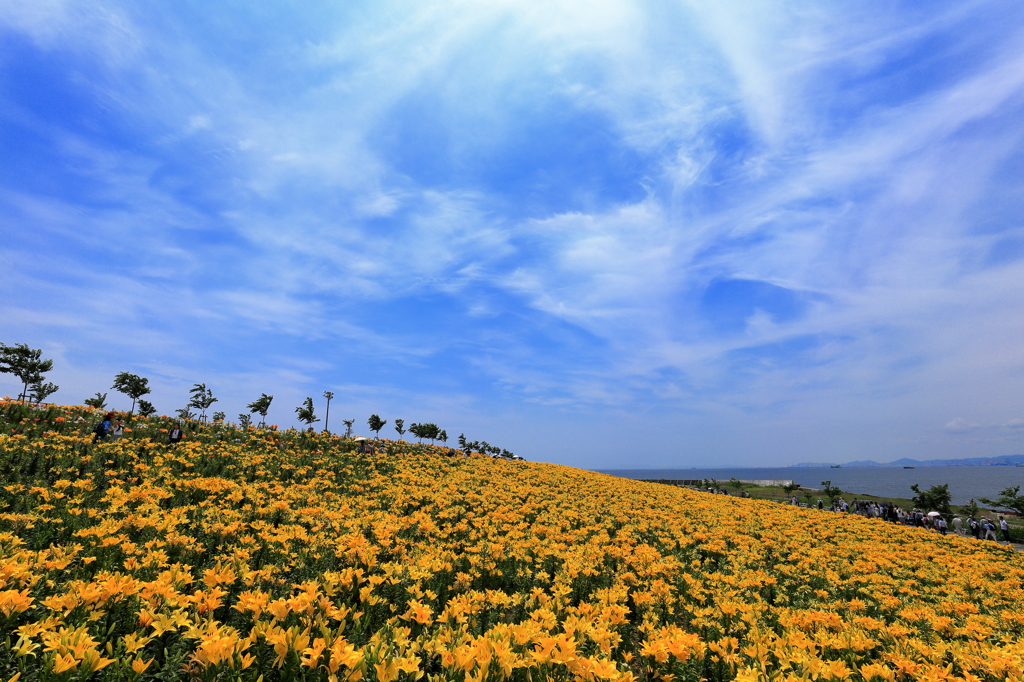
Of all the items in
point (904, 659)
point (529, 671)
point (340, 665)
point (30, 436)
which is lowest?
point (904, 659)

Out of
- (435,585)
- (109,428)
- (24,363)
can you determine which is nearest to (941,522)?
(435,585)

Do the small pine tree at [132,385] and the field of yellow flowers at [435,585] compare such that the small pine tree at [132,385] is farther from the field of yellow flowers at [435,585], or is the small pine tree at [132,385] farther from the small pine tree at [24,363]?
the field of yellow flowers at [435,585]

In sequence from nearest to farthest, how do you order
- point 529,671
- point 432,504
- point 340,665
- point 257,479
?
point 340,665, point 529,671, point 432,504, point 257,479

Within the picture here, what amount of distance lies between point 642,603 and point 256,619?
4.76 meters

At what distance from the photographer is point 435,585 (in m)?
6.02

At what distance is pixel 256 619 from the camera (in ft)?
11.8

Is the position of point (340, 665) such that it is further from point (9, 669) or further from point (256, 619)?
point (9, 669)

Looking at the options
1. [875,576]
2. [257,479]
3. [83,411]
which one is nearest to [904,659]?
[875,576]

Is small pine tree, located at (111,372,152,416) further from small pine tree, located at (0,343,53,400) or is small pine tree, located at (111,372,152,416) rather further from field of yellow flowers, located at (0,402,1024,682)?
field of yellow flowers, located at (0,402,1024,682)

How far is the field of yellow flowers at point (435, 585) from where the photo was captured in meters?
3.30

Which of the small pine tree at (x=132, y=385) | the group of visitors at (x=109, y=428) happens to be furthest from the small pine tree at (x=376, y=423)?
the small pine tree at (x=132, y=385)

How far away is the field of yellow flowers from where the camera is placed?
10.8ft

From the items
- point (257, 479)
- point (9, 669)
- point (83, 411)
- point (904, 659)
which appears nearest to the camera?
point (9, 669)

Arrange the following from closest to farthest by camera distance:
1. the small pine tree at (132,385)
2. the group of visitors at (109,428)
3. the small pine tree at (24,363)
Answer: the group of visitors at (109,428)
the small pine tree at (24,363)
the small pine tree at (132,385)
